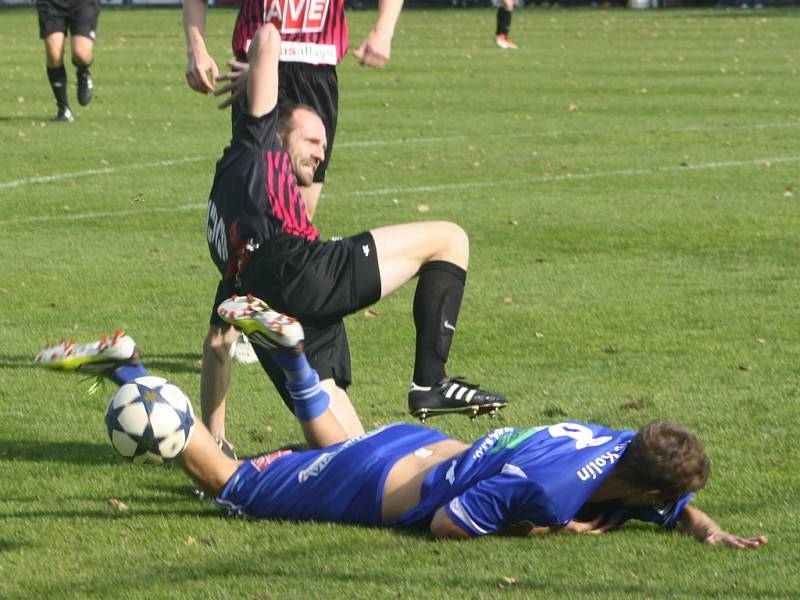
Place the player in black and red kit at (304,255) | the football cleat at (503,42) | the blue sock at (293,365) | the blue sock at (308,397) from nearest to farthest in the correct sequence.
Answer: the blue sock at (293,365) → the blue sock at (308,397) → the player in black and red kit at (304,255) → the football cleat at (503,42)

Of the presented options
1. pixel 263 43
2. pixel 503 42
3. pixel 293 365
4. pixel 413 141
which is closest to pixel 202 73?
pixel 263 43

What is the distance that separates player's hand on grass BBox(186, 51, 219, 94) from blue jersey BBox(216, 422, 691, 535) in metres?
1.96

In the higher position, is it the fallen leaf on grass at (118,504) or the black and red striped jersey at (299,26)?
the black and red striped jersey at (299,26)

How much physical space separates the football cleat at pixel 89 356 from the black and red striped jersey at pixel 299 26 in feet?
8.72

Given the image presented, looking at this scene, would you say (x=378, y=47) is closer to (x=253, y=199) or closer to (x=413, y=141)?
(x=253, y=199)

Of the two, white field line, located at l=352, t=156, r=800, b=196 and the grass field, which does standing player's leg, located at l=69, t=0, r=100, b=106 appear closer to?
the grass field

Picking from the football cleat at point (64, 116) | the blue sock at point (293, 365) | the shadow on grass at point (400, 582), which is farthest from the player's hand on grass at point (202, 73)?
the football cleat at point (64, 116)

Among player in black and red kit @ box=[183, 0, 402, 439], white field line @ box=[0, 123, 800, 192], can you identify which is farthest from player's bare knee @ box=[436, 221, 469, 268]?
white field line @ box=[0, 123, 800, 192]

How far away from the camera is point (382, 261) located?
615 centimetres

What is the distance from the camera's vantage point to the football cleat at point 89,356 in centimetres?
550

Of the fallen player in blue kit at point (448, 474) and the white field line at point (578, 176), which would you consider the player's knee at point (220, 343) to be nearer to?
the fallen player in blue kit at point (448, 474)

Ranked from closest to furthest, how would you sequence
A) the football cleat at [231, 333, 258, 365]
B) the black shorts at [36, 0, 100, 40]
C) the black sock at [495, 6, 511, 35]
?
the football cleat at [231, 333, 258, 365] → the black shorts at [36, 0, 100, 40] → the black sock at [495, 6, 511, 35]

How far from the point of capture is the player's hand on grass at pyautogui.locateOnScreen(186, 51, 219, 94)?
23.3 ft

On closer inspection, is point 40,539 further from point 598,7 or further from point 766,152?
point 598,7
